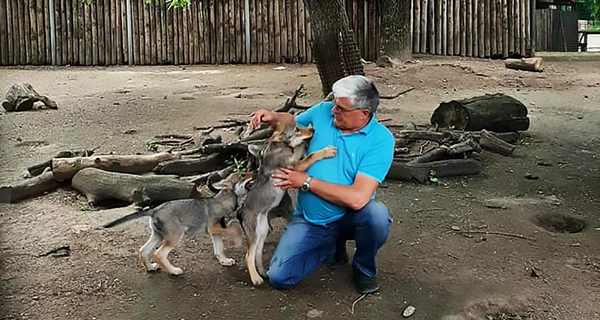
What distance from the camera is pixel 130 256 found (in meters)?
4.37

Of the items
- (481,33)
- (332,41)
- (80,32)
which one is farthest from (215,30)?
(332,41)

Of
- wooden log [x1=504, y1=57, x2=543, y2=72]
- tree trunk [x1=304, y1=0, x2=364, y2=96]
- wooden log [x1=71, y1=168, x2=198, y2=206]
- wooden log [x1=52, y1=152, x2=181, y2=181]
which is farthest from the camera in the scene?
wooden log [x1=504, y1=57, x2=543, y2=72]

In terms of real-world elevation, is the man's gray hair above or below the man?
above

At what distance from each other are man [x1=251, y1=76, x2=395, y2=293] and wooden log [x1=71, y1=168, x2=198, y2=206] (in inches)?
58.0

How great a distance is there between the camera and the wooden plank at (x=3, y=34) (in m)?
17.3

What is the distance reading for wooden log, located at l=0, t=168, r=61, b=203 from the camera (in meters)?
5.62

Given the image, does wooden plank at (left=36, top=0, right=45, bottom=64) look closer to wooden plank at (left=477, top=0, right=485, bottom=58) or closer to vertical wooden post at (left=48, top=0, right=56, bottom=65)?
vertical wooden post at (left=48, top=0, right=56, bottom=65)

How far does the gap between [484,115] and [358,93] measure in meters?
4.80

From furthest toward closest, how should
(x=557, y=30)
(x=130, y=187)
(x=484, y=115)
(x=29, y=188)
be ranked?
(x=557, y=30) < (x=484, y=115) < (x=29, y=188) < (x=130, y=187)

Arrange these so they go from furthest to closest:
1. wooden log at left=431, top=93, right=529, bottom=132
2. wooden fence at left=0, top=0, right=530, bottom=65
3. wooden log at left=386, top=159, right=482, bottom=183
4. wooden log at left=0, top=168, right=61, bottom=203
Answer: wooden fence at left=0, top=0, right=530, bottom=65
wooden log at left=431, top=93, right=529, bottom=132
wooden log at left=386, top=159, right=482, bottom=183
wooden log at left=0, top=168, right=61, bottom=203

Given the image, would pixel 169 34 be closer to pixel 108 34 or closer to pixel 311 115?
pixel 108 34

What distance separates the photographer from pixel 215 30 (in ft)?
59.5

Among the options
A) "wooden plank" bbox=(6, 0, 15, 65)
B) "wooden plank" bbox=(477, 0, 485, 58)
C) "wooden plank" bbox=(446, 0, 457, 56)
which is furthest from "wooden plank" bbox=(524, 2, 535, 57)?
"wooden plank" bbox=(6, 0, 15, 65)

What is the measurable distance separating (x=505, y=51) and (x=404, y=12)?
438 cm
